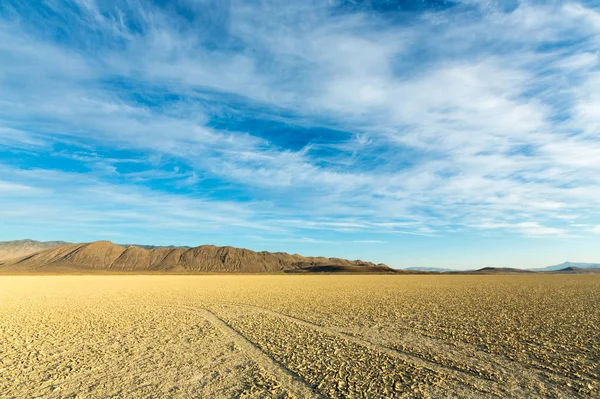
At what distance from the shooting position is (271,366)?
8.41 m

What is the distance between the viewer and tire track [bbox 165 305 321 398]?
688cm

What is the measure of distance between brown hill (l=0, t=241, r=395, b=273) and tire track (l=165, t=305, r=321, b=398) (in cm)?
12634

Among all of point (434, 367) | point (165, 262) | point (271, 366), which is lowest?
point (271, 366)

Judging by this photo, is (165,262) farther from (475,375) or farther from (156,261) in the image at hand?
(475,375)

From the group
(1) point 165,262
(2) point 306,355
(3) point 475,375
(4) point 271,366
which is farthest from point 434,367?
(1) point 165,262

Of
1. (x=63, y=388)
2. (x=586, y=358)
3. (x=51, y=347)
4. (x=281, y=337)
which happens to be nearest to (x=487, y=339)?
(x=586, y=358)

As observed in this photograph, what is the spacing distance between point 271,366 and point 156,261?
174 meters

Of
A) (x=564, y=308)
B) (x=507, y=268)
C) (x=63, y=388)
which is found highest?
(x=507, y=268)

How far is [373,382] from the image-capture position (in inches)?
285

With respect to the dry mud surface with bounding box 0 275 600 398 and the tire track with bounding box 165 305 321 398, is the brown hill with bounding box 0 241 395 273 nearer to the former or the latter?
the dry mud surface with bounding box 0 275 600 398

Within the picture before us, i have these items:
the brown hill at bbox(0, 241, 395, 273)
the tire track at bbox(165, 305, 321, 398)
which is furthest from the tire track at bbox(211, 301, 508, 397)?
the brown hill at bbox(0, 241, 395, 273)

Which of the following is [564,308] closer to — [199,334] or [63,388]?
[199,334]

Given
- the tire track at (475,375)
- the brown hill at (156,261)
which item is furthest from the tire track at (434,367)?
the brown hill at (156,261)

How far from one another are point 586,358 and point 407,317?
706 cm
